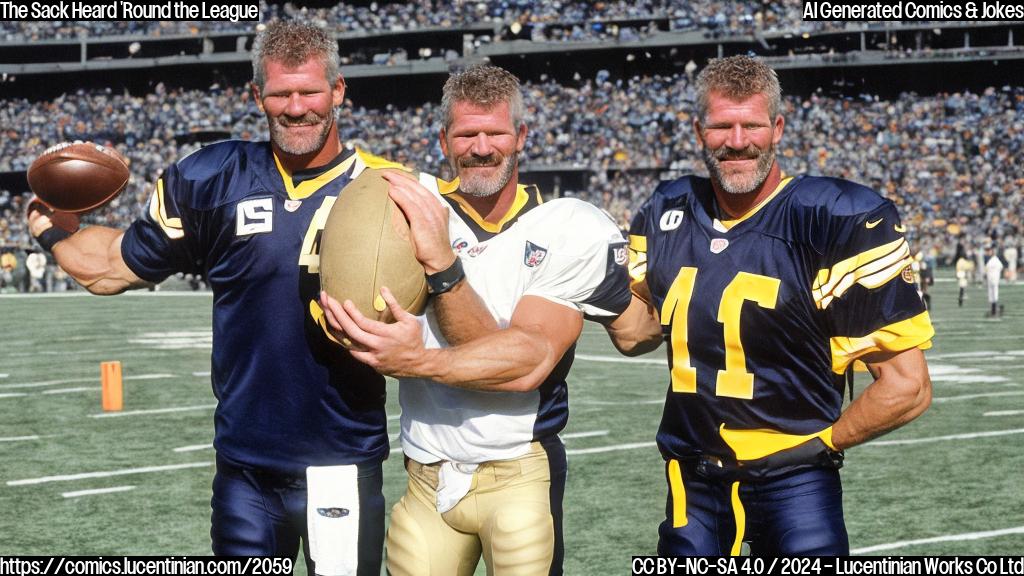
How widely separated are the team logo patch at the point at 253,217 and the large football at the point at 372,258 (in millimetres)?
685

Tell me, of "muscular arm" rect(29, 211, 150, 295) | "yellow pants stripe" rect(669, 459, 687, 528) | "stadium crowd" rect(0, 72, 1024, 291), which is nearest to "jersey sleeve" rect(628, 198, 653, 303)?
"yellow pants stripe" rect(669, 459, 687, 528)

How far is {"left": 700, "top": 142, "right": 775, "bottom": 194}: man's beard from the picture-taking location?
383cm

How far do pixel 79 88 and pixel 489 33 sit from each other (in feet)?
51.4

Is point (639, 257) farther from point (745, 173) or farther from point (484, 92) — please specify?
point (484, 92)

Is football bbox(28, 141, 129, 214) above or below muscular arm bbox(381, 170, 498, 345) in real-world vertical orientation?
above

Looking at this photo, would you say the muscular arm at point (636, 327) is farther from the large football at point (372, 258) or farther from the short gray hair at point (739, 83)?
the large football at point (372, 258)

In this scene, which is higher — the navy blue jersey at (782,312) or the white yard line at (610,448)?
the navy blue jersey at (782,312)

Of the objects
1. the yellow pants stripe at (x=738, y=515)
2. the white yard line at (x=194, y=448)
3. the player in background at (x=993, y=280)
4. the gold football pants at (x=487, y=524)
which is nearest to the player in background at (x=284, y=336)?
the gold football pants at (x=487, y=524)

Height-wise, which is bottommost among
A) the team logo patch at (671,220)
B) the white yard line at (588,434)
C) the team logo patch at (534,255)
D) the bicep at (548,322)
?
the white yard line at (588,434)

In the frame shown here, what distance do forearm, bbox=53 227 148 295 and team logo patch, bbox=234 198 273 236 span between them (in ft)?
1.66

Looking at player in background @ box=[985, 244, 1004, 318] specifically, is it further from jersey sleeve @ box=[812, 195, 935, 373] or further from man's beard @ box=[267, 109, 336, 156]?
man's beard @ box=[267, 109, 336, 156]

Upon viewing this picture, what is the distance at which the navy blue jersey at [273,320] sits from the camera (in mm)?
4008

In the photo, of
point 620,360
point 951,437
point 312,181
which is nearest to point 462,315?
point 312,181

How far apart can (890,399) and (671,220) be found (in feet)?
2.94
